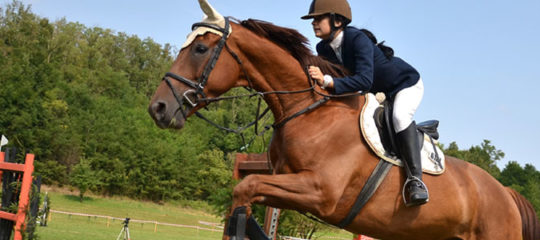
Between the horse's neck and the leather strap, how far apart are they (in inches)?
31.3

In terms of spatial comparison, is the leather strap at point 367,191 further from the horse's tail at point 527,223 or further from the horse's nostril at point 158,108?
the horse's tail at point 527,223

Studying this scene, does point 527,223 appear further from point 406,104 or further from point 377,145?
point 377,145

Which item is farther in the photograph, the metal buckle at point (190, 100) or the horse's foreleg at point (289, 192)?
the metal buckle at point (190, 100)

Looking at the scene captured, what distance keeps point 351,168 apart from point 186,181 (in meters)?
54.2

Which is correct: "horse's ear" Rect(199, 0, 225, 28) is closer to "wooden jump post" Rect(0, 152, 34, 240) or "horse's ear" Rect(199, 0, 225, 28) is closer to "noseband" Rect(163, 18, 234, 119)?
"noseband" Rect(163, 18, 234, 119)

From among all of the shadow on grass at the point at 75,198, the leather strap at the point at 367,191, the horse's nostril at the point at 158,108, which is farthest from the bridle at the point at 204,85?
the shadow on grass at the point at 75,198

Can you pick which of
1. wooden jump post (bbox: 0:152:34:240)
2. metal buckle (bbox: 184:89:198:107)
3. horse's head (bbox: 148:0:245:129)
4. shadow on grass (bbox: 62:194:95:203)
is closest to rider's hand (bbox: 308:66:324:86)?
horse's head (bbox: 148:0:245:129)

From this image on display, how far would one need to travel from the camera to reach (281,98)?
179 inches

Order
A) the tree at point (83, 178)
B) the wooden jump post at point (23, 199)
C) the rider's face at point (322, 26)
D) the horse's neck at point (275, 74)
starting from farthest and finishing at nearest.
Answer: the tree at point (83, 178) < the wooden jump post at point (23, 199) < the rider's face at point (322, 26) < the horse's neck at point (275, 74)

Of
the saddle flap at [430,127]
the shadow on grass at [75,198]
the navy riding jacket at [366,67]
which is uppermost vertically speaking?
the navy riding jacket at [366,67]

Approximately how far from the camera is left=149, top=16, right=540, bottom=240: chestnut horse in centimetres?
407

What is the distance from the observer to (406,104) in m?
4.69

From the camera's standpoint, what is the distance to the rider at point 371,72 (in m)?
4.49

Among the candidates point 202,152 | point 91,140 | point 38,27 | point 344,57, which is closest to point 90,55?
point 38,27
